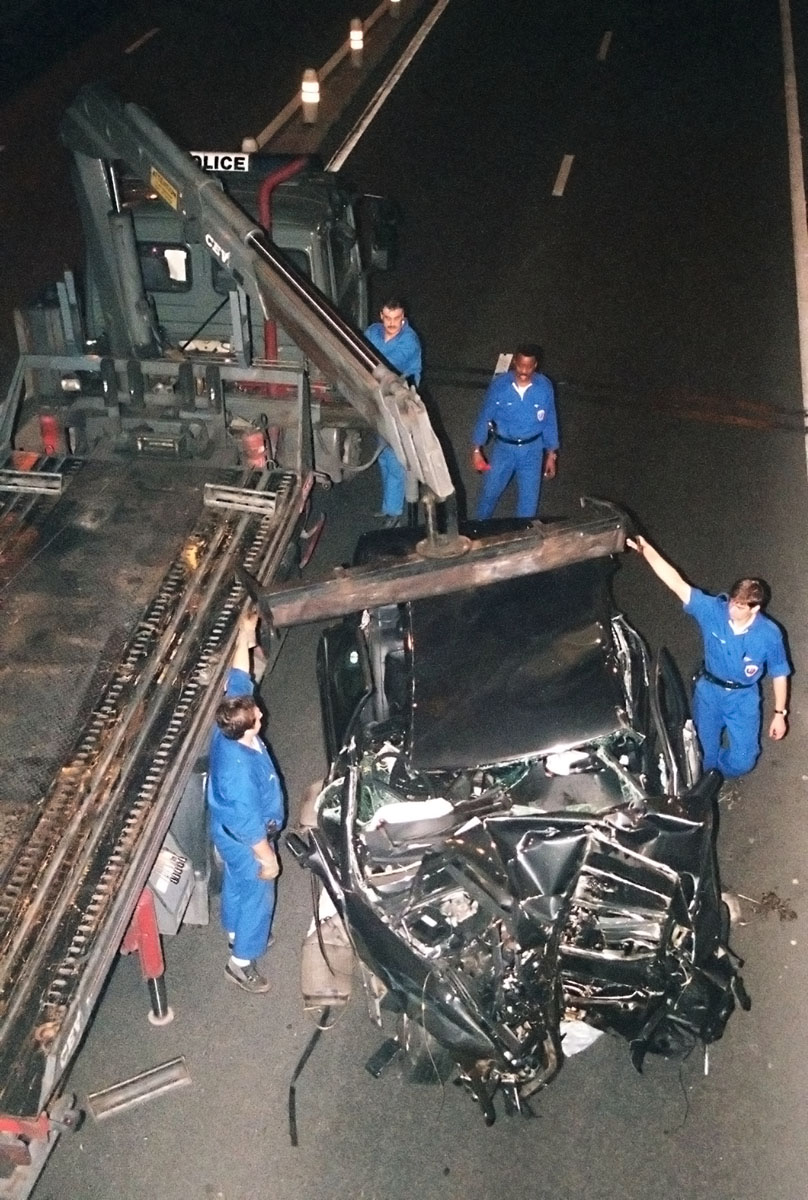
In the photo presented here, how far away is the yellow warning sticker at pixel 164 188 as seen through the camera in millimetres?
7387

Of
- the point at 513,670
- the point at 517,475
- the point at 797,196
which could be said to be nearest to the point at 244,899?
the point at 513,670

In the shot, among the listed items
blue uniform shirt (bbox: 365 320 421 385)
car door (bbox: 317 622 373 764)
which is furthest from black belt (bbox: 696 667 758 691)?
blue uniform shirt (bbox: 365 320 421 385)

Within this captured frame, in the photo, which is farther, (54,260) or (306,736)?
(54,260)

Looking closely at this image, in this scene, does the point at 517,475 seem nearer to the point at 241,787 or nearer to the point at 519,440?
the point at 519,440

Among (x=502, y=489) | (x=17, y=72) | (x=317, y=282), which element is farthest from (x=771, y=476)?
(x=17, y=72)

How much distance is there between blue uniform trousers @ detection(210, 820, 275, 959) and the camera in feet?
19.5

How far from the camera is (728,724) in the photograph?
730 cm

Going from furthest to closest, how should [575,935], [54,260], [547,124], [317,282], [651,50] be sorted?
[651,50] < [547,124] < [54,260] < [317,282] < [575,935]

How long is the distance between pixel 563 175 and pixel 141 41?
1056 cm

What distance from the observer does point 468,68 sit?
861 inches

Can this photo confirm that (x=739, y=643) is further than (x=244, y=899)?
Yes

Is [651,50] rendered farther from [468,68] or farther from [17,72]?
[17,72]

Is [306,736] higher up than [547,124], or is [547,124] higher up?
[547,124]

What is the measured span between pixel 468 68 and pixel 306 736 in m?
17.7
